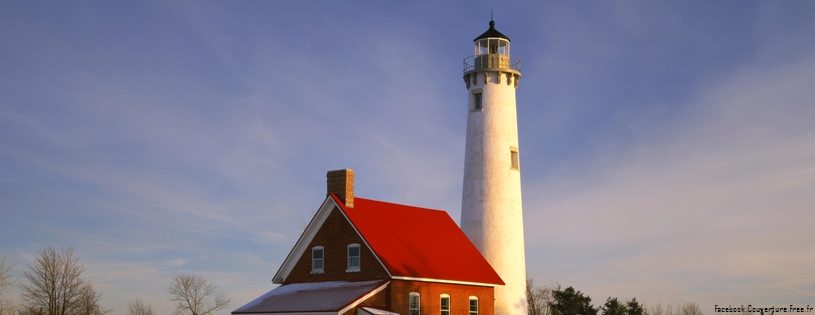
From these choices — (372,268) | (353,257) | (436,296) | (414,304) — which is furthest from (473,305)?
(353,257)

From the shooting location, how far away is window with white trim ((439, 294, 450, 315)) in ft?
140

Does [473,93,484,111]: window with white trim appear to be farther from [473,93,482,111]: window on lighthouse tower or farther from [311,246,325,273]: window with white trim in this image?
[311,246,325,273]: window with white trim

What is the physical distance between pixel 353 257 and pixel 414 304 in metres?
3.57

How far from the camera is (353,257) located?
1640 inches

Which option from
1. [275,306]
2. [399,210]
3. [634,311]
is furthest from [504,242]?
[275,306]

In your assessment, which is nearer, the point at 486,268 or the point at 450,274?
the point at 450,274

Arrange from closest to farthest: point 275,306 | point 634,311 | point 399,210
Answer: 1. point 275,306
2. point 399,210
3. point 634,311

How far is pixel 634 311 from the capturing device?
5444 cm

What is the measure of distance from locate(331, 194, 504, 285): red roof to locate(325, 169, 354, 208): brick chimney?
1.34 ft

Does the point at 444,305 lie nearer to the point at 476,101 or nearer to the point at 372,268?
the point at 372,268

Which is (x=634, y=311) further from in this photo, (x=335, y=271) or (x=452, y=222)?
(x=335, y=271)

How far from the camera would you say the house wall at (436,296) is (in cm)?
4006

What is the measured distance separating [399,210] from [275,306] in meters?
9.33

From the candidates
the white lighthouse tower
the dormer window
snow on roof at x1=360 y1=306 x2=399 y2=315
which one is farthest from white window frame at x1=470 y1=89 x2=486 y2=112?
snow on roof at x1=360 y1=306 x2=399 y2=315
